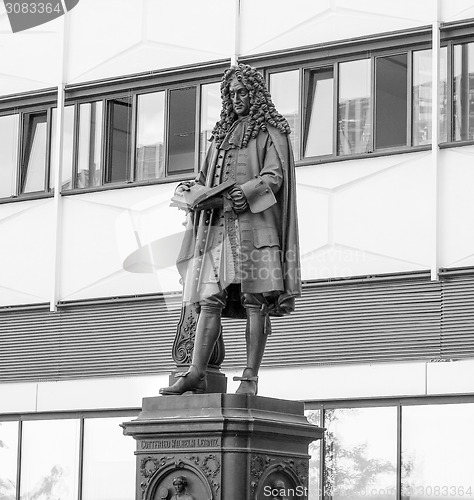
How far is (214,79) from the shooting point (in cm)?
2597

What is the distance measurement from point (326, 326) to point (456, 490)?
318 cm

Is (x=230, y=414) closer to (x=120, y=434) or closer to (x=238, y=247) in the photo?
(x=238, y=247)

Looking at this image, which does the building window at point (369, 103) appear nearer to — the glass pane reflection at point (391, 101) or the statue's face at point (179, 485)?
the glass pane reflection at point (391, 101)

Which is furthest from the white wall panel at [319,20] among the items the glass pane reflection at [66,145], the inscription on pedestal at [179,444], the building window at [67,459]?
the inscription on pedestal at [179,444]

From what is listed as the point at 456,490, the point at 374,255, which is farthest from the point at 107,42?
the point at 456,490

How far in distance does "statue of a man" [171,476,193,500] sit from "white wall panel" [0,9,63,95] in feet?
50.8

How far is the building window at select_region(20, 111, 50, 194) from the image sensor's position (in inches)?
1096

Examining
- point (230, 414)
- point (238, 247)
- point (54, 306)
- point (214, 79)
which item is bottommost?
point (230, 414)

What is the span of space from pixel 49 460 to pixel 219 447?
46.9 feet

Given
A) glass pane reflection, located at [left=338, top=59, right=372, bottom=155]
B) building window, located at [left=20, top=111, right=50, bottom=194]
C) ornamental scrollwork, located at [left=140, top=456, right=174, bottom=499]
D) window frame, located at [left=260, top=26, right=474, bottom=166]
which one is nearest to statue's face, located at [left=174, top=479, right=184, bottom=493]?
ornamental scrollwork, located at [left=140, top=456, right=174, bottom=499]

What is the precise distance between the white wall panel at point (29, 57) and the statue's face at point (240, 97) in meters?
13.9

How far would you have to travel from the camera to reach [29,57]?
28047 mm

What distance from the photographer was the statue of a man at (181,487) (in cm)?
1322

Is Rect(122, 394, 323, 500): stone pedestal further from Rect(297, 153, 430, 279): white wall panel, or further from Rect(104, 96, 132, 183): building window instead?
Rect(104, 96, 132, 183): building window
